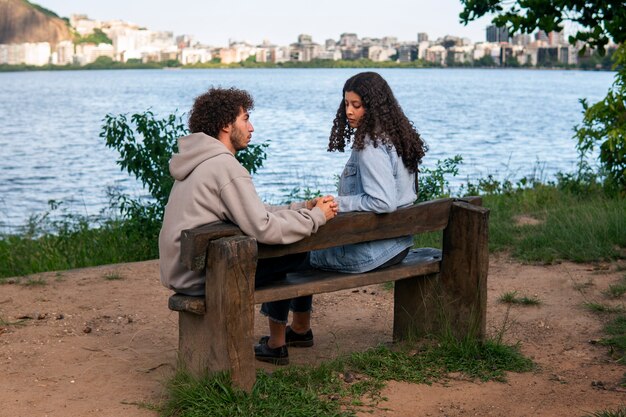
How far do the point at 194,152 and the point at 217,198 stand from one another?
0.80 feet

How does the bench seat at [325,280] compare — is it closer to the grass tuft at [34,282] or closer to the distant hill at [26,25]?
the grass tuft at [34,282]

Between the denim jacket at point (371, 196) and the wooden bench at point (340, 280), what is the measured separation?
0.21 ft

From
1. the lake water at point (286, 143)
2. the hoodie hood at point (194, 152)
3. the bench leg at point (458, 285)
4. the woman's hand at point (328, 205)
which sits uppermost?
the hoodie hood at point (194, 152)

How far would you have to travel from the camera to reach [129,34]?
12631 cm

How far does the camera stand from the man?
179 inches

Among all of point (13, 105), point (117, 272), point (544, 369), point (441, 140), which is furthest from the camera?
point (13, 105)

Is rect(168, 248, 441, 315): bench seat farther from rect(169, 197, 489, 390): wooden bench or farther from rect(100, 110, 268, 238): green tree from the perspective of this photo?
rect(100, 110, 268, 238): green tree

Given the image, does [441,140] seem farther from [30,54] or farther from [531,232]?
[30,54]

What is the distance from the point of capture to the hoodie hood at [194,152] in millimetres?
4613

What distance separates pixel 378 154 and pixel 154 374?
163cm

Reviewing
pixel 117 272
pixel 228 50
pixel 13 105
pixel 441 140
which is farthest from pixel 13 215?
pixel 228 50

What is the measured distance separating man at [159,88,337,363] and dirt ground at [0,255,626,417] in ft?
2.34

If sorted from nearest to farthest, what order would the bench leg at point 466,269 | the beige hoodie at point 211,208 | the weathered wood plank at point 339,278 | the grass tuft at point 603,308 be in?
the beige hoodie at point 211,208 < the weathered wood plank at point 339,278 < the bench leg at point 466,269 < the grass tuft at point 603,308

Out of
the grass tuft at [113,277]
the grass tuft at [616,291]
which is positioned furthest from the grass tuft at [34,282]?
the grass tuft at [616,291]
